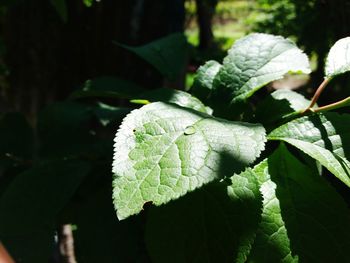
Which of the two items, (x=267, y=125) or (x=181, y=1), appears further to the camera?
(x=181, y=1)

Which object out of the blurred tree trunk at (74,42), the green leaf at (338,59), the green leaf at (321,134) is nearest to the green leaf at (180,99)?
the green leaf at (321,134)

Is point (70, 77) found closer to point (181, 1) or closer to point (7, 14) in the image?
point (7, 14)

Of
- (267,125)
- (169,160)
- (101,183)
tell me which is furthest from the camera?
(101,183)

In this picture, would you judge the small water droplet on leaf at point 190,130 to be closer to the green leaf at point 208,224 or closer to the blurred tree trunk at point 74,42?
the green leaf at point 208,224

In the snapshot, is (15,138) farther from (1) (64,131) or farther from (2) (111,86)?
(2) (111,86)

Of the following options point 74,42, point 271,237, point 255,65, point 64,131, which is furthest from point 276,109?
point 74,42

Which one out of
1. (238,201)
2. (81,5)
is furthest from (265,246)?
(81,5)
